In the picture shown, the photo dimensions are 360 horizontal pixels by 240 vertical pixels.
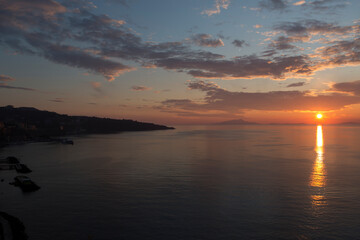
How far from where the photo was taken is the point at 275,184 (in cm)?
5866

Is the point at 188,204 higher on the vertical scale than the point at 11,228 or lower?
lower

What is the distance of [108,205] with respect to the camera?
43.5m

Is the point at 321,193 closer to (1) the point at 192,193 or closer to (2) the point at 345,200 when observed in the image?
(2) the point at 345,200

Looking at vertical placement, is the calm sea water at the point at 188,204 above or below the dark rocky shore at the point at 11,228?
below

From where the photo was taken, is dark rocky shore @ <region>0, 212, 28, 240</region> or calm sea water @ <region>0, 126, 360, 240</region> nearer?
dark rocky shore @ <region>0, 212, 28, 240</region>

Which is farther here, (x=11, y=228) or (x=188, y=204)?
(x=188, y=204)

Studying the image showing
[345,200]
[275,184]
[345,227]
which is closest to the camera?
[345,227]

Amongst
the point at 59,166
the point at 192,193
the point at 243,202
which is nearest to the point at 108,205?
the point at 192,193

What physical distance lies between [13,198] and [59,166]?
36.6m

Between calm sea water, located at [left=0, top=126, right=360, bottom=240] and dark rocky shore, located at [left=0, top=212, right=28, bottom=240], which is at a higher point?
dark rocky shore, located at [left=0, top=212, right=28, bottom=240]

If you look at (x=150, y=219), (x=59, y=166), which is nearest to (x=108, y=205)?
(x=150, y=219)

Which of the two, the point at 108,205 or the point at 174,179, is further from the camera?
the point at 174,179

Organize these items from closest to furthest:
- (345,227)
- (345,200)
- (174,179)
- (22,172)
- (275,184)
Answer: (345,227), (345,200), (275,184), (174,179), (22,172)

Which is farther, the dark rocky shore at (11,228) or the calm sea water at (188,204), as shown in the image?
the calm sea water at (188,204)
